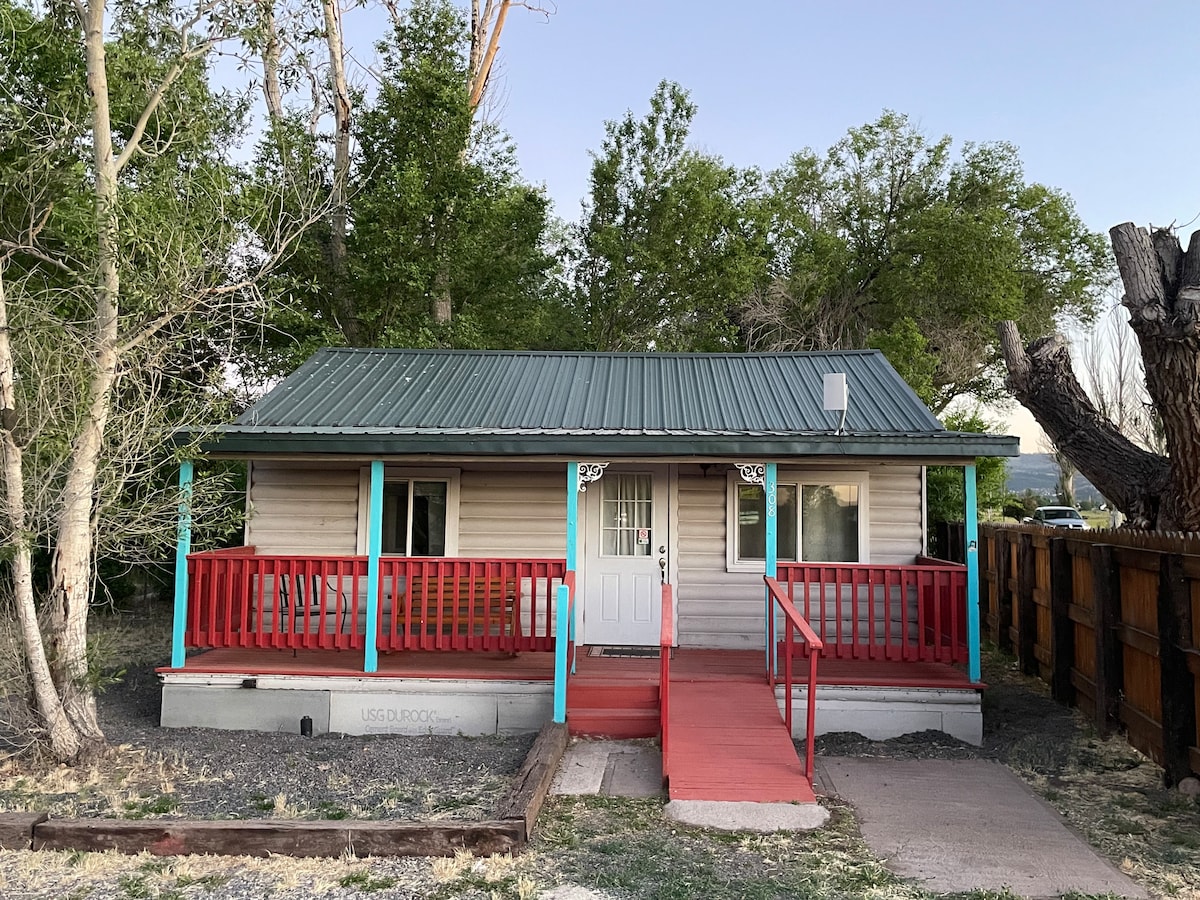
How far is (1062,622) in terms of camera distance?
7840 millimetres

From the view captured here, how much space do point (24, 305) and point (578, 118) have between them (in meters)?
18.1

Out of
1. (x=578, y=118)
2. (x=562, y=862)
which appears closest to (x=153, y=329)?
(x=562, y=862)

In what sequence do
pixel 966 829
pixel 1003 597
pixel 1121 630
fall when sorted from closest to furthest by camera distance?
pixel 966 829
pixel 1121 630
pixel 1003 597

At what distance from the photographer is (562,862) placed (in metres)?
4.43

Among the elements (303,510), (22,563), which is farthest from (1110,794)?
(303,510)

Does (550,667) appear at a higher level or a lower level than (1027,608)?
lower

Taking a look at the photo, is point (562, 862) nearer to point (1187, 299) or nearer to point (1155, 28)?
point (1187, 299)

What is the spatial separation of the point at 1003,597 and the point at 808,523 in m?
3.69

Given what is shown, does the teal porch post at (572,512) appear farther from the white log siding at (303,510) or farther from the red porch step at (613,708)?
the white log siding at (303,510)

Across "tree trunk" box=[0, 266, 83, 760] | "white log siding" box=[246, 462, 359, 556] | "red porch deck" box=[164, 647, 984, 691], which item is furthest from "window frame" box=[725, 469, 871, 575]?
"tree trunk" box=[0, 266, 83, 760]

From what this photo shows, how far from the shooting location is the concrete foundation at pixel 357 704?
7.46 m

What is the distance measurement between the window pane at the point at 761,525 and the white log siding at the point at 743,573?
19cm

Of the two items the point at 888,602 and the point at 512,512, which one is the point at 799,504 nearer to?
the point at 888,602

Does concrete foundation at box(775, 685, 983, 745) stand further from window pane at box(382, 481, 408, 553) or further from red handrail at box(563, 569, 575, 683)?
window pane at box(382, 481, 408, 553)
